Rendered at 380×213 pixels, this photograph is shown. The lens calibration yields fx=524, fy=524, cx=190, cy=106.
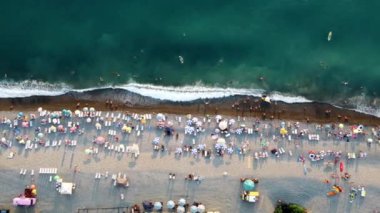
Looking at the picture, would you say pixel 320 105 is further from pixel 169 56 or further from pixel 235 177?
pixel 169 56

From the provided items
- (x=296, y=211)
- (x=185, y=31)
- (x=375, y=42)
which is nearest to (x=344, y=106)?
(x=375, y=42)

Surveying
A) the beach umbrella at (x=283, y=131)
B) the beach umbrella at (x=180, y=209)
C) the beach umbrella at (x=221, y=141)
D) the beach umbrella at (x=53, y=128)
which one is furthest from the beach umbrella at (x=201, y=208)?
the beach umbrella at (x=53, y=128)

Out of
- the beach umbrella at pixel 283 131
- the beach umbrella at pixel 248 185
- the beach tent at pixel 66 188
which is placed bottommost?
the beach tent at pixel 66 188

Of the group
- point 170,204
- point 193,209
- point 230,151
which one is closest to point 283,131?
point 230,151

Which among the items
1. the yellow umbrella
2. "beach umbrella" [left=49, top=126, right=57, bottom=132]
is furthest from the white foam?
the yellow umbrella

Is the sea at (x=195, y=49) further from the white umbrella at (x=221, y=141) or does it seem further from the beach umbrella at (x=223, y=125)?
the white umbrella at (x=221, y=141)

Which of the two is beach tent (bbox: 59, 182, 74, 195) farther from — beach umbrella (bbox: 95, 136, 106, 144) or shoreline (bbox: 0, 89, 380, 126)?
shoreline (bbox: 0, 89, 380, 126)
